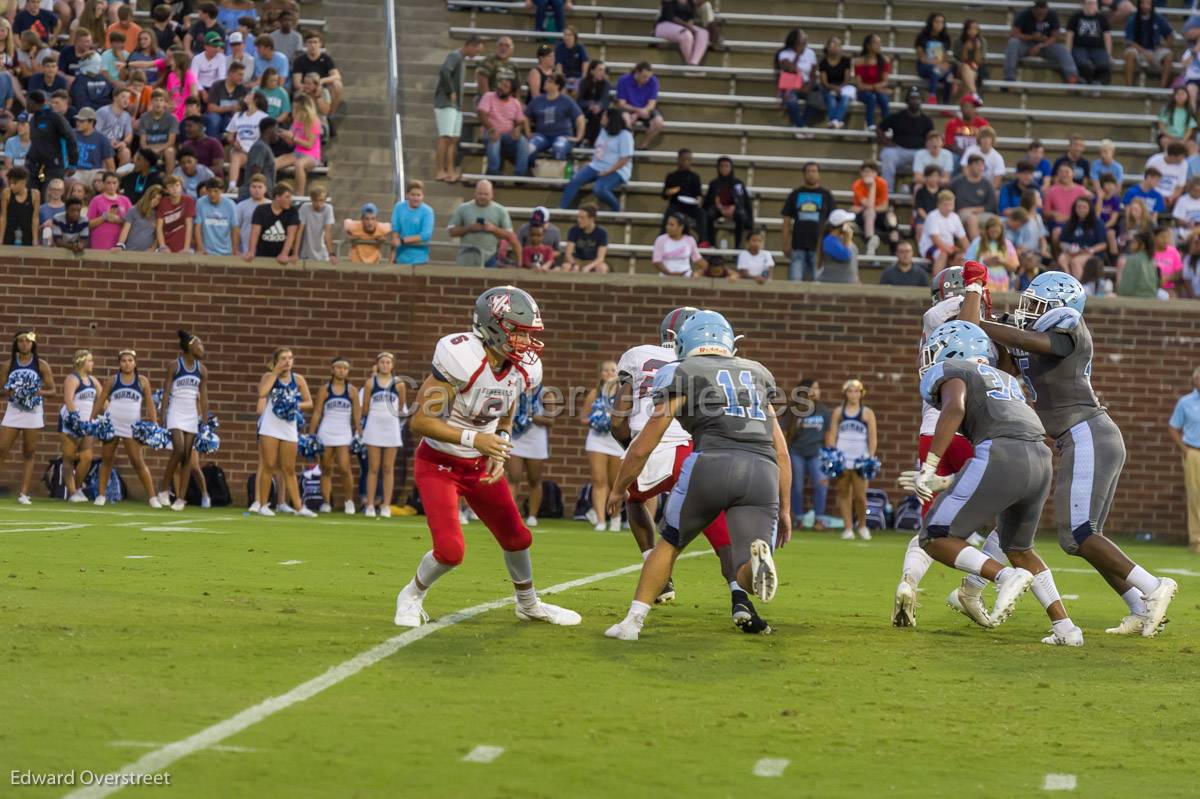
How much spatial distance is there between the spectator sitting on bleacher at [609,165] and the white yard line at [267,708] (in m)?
14.2

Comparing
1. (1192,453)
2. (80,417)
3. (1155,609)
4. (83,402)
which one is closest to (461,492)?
(1155,609)

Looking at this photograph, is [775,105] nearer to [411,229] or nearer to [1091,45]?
[1091,45]

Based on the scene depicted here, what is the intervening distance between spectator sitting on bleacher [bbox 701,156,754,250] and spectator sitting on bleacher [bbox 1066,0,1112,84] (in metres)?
7.90

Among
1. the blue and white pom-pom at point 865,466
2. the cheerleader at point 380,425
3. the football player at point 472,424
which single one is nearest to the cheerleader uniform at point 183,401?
the cheerleader at point 380,425

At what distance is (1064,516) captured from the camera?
991cm

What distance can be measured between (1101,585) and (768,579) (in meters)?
6.21

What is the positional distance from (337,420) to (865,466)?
6595 millimetres

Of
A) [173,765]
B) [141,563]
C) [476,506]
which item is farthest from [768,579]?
[141,563]

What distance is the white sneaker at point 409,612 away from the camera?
8969 millimetres

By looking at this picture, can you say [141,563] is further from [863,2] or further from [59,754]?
[863,2]

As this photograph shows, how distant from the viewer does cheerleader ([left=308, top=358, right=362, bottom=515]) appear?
19891 mm

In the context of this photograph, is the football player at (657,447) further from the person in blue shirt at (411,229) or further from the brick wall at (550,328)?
the person in blue shirt at (411,229)

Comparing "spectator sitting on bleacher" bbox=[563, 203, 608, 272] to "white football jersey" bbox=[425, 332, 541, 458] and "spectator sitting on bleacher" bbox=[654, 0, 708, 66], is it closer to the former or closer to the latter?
"spectator sitting on bleacher" bbox=[654, 0, 708, 66]

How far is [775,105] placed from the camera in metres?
26.0
